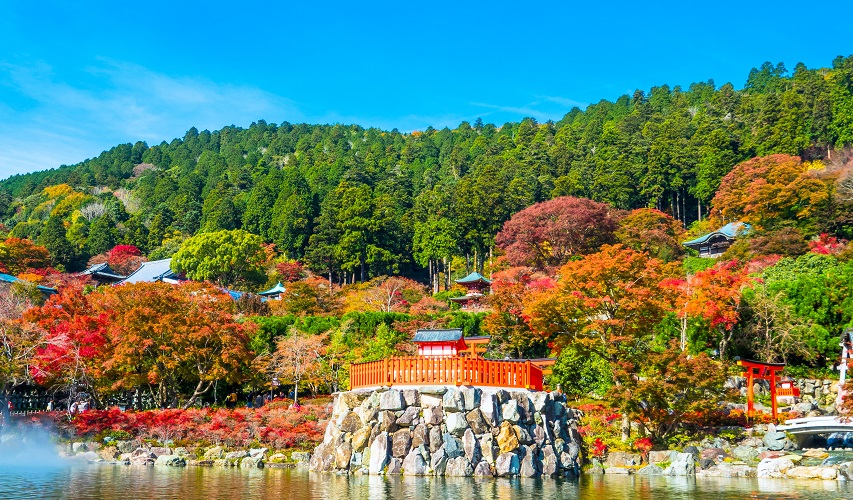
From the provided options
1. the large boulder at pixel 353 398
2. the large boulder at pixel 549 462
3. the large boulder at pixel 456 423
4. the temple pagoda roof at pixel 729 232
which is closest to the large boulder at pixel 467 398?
the large boulder at pixel 456 423

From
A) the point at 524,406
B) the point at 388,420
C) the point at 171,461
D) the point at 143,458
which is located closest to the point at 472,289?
the point at 171,461

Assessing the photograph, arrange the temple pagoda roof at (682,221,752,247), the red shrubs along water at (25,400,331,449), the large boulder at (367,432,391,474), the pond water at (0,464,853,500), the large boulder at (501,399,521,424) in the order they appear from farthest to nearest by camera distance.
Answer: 1. the temple pagoda roof at (682,221,752,247)
2. the red shrubs along water at (25,400,331,449)
3. the large boulder at (501,399,521,424)
4. the large boulder at (367,432,391,474)
5. the pond water at (0,464,853,500)

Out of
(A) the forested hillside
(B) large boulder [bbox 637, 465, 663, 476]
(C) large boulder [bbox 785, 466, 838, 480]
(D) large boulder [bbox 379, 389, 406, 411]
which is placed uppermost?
(A) the forested hillside

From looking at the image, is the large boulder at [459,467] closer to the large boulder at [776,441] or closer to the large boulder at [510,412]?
the large boulder at [510,412]

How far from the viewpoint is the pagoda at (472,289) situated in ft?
144

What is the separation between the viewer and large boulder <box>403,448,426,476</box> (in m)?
16.7

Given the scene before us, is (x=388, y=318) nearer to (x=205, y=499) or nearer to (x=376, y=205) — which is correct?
(x=205, y=499)

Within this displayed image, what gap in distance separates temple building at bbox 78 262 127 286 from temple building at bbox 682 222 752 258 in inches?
1575

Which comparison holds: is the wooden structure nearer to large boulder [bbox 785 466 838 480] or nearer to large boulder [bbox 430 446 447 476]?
large boulder [bbox 430 446 447 476]

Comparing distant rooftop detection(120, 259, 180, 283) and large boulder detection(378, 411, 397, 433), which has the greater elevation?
distant rooftop detection(120, 259, 180, 283)

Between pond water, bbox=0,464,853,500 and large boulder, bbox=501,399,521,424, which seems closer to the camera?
pond water, bbox=0,464,853,500

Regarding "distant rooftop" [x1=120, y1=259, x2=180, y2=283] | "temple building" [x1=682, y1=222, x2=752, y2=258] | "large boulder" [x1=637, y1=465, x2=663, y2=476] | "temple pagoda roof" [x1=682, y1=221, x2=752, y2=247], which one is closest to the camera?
"large boulder" [x1=637, y1=465, x2=663, y2=476]

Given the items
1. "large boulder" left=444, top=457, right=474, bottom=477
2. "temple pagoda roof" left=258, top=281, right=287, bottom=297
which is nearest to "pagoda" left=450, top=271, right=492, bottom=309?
"temple pagoda roof" left=258, top=281, right=287, bottom=297

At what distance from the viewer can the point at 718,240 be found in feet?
152
